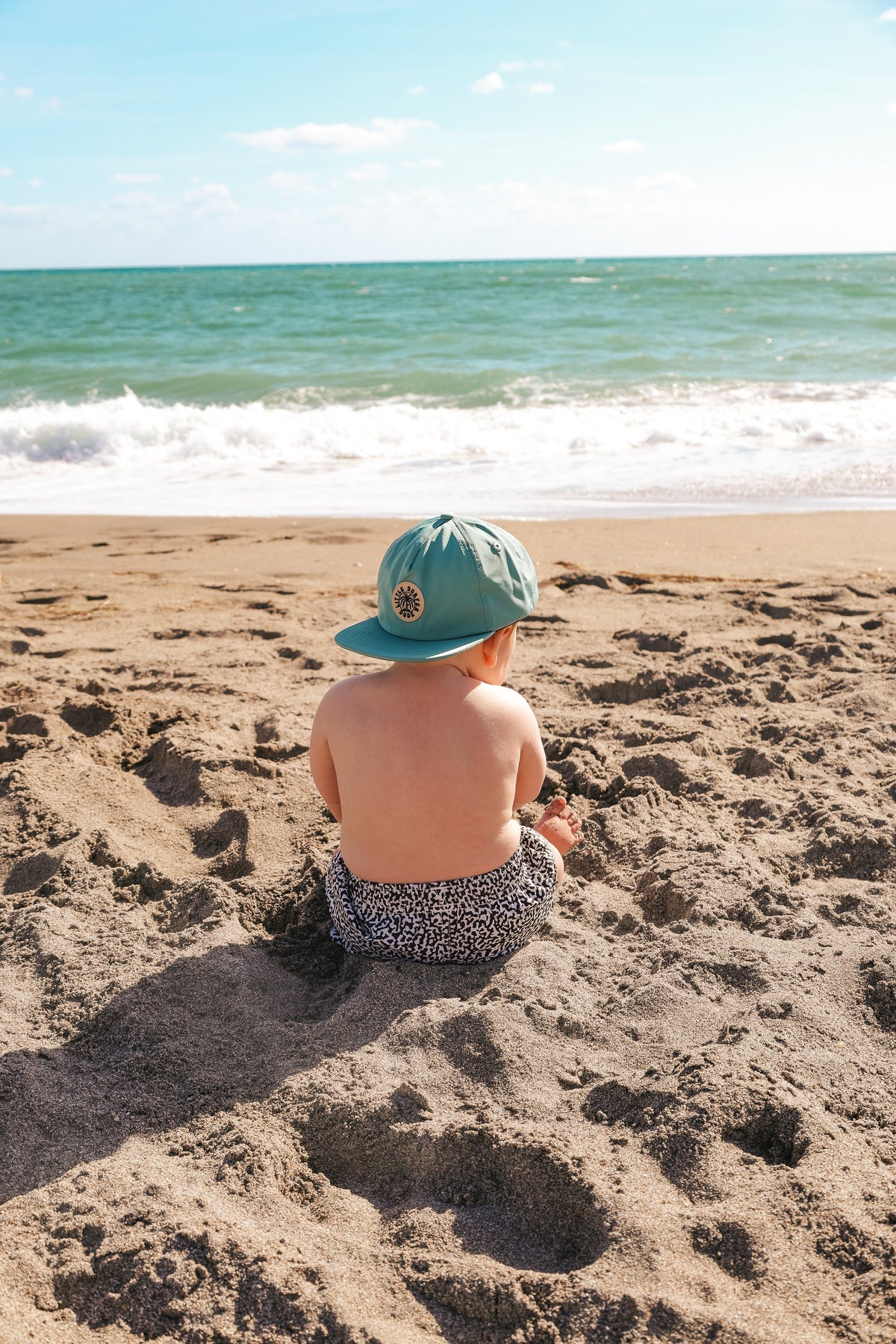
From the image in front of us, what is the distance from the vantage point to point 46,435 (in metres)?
9.31

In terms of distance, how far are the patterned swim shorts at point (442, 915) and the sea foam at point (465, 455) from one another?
15.3ft

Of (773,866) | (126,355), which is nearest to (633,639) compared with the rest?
(773,866)

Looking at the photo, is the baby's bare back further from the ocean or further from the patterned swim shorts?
the ocean

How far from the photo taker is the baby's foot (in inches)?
96.3

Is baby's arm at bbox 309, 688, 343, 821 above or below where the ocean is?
below

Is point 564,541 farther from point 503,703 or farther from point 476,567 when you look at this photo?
point 476,567

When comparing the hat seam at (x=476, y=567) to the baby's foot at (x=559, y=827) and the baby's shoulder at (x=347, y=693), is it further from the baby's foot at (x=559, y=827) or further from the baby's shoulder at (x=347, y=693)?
the baby's foot at (x=559, y=827)

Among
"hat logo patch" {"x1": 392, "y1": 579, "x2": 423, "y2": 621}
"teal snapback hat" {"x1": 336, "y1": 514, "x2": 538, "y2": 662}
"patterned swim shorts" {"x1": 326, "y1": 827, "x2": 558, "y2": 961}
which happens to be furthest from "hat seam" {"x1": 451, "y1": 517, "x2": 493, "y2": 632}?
"patterned swim shorts" {"x1": 326, "y1": 827, "x2": 558, "y2": 961}

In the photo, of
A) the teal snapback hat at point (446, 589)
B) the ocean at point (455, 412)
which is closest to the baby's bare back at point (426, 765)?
the teal snapback hat at point (446, 589)

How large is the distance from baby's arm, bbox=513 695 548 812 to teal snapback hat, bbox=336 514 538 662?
0.23 meters

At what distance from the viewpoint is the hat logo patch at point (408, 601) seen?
1.92 metres

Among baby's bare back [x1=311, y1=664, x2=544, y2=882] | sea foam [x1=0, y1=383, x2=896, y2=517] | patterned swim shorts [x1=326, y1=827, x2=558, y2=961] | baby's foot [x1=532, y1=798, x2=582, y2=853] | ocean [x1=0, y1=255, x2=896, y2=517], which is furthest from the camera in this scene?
ocean [x1=0, y1=255, x2=896, y2=517]

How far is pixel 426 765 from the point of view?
6.61 feet

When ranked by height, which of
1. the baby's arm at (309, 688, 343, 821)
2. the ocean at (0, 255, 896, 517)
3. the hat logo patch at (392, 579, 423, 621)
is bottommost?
the baby's arm at (309, 688, 343, 821)
